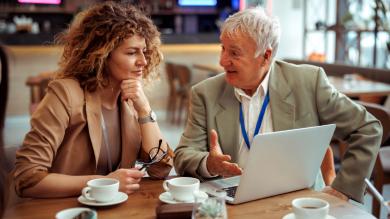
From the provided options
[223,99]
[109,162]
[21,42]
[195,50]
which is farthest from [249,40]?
[195,50]

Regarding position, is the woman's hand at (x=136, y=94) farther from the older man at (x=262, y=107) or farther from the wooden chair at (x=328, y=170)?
the wooden chair at (x=328, y=170)

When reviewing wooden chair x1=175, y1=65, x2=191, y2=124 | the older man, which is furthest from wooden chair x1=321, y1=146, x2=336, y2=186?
wooden chair x1=175, y1=65, x2=191, y2=124

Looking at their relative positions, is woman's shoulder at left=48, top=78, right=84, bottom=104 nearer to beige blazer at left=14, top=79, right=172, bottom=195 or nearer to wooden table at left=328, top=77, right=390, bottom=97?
beige blazer at left=14, top=79, right=172, bottom=195

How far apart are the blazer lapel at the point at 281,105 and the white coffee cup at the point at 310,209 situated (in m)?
0.67

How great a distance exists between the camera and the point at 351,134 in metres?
2.07

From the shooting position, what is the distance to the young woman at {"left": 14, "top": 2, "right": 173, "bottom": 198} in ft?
6.28

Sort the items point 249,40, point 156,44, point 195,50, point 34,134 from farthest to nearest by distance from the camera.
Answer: point 195,50 < point 156,44 < point 249,40 < point 34,134

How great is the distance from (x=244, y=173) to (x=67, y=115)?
719 mm

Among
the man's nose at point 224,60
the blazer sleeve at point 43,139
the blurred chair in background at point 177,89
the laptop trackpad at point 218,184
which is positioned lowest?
the blurred chair in background at point 177,89

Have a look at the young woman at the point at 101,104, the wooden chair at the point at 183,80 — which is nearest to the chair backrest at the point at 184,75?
the wooden chair at the point at 183,80

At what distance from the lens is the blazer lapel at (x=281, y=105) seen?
2059 mm

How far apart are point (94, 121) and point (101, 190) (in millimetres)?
451

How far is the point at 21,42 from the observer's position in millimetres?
7527

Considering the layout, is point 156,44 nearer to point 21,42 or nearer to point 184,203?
point 184,203
